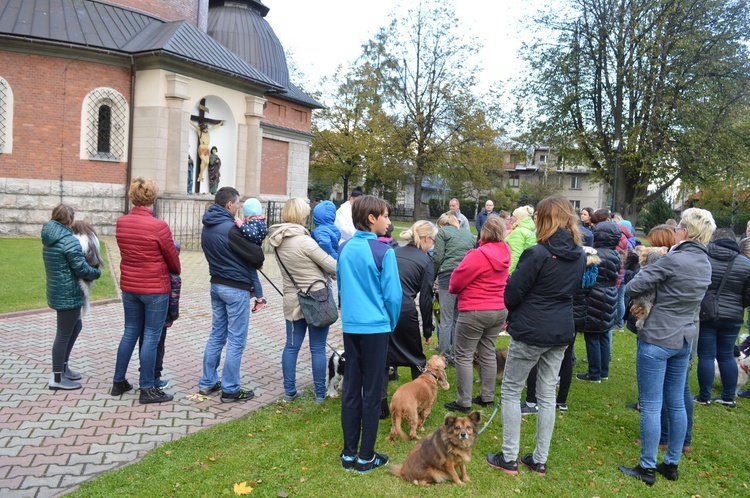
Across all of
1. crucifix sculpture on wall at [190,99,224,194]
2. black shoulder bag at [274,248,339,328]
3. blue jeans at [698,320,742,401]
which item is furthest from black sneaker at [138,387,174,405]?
crucifix sculpture on wall at [190,99,224,194]

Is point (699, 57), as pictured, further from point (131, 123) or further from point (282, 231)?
point (282, 231)

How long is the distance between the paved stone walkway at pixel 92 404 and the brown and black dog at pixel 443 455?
80.1 inches

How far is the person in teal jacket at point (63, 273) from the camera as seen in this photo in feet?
18.4

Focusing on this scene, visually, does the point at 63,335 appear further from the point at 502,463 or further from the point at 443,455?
the point at 502,463

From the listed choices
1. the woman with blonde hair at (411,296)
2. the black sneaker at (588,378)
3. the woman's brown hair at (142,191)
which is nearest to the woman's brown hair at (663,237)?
the woman with blonde hair at (411,296)

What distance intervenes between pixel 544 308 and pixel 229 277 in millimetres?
2965

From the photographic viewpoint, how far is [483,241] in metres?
5.55

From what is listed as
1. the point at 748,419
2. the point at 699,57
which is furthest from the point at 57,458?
the point at 699,57

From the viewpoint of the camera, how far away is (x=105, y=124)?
1970cm

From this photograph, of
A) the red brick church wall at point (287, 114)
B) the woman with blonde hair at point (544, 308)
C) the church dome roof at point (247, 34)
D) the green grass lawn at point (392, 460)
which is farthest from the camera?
the red brick church wall at point (287, 114)

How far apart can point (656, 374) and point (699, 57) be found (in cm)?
2405

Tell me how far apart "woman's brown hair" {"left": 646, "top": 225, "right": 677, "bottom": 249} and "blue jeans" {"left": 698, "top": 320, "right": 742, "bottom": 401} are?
59.0 inches

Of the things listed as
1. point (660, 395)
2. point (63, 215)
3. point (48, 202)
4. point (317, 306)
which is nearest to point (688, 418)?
point (660, 395)

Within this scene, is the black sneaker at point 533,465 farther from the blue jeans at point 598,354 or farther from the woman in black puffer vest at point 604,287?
the blue jeans at point 598,354
